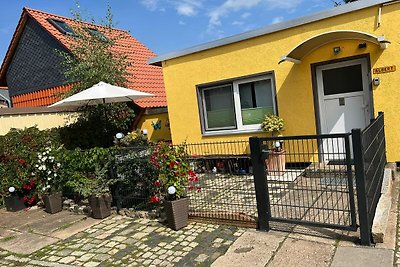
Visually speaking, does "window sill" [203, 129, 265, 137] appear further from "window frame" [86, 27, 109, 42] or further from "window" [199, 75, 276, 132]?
"window frame" [86, 27, 109, 42]

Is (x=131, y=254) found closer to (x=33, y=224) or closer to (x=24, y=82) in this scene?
(x=33, y=224)

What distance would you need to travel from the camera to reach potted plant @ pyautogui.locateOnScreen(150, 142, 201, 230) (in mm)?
4918

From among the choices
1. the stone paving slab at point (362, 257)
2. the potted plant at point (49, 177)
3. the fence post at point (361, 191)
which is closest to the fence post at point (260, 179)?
the stone paving slab at point (362, 257)

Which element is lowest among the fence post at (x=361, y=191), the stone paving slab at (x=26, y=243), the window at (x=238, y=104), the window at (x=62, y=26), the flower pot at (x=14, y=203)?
the stone paving slab at (x=26, y=243)

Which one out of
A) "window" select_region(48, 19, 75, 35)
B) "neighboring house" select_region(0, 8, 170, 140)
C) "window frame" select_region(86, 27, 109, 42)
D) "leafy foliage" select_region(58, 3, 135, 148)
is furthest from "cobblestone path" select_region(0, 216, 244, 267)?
"window" select_region(48, 19, 75, 35)

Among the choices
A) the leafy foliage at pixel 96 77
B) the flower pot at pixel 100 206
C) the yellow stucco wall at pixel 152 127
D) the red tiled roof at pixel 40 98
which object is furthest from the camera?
the red tiled roof at pixel 40 98

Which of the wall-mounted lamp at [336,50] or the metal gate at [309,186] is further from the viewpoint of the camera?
the wall-mounted lamp at [336,50]

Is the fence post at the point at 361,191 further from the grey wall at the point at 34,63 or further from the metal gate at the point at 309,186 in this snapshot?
the grey wall at the point at 34,63

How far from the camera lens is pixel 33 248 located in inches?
193

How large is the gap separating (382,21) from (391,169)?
2.92 meters

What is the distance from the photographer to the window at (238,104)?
8.13 metres

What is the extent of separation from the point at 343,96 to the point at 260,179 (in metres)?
3.96

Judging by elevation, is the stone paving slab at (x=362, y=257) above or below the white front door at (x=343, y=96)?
below

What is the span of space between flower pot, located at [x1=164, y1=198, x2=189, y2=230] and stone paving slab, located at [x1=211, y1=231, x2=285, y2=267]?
104 centimetres
